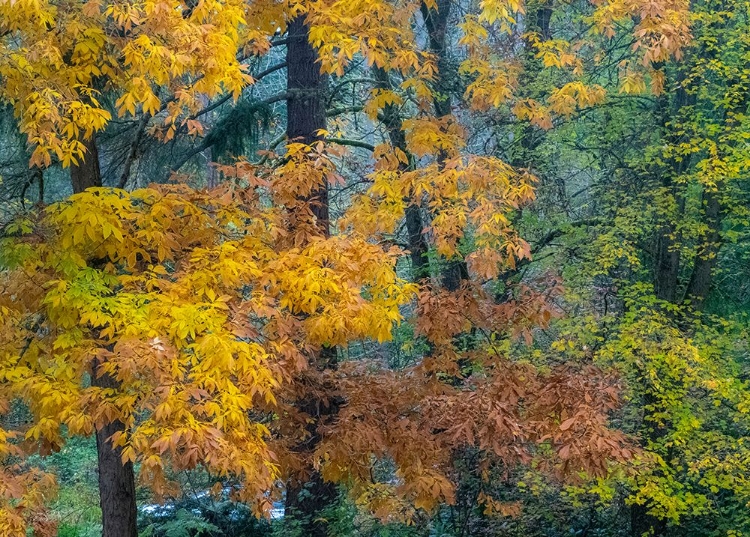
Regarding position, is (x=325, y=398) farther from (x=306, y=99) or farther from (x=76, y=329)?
(x=306, y=99)

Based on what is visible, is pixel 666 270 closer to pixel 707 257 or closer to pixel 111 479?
pixel 707 257

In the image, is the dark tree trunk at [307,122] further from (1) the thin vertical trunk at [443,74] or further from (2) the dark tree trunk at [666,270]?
(2) the dark tree trunk at [666,270]

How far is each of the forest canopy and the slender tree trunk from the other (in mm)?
27

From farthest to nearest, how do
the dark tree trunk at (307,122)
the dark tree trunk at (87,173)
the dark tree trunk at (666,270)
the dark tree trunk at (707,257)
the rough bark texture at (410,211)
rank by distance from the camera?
the dark tree trunk at (666,270) < the dark tree trunk at (707,257) < the rough bark texture at (410,211) < the dark tree trunk at (307,122) < the dark tree trunk at (87,173)

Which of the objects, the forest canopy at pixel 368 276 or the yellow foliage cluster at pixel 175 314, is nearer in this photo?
the yellow foliage cluster at pixel 175 314

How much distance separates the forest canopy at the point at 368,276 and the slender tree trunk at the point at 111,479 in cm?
3

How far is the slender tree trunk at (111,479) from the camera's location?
280 inches

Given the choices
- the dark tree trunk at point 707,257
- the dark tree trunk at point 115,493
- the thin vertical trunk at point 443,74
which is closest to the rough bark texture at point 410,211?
the thin vertical trunk at point 443,74

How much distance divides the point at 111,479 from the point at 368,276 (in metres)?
3.26

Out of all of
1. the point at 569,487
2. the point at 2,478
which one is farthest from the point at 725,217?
the point at 2,478

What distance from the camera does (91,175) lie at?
714cm

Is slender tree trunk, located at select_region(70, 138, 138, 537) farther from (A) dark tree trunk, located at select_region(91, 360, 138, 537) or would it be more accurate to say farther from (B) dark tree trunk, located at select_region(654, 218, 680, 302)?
(B) dark tree trunk, located at select_region(654, 218, 680, 302)

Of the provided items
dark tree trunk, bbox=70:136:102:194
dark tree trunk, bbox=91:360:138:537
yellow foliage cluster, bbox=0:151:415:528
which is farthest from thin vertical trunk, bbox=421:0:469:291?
dark tree trunk, bbox=91:360:138:537

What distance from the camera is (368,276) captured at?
6.15m
